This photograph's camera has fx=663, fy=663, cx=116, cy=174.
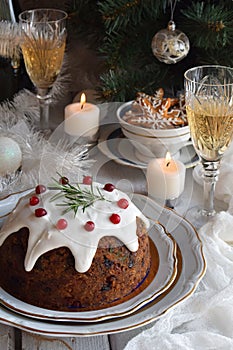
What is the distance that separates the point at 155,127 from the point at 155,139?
1.1 inches

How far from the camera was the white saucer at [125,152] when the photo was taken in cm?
139

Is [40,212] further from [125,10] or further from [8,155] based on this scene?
[125,10]

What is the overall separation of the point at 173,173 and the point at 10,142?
343 mm

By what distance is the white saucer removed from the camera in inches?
54.6

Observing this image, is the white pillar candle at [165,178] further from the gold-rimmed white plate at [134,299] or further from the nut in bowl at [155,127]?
the gold-rimmed white plate at [134,299]

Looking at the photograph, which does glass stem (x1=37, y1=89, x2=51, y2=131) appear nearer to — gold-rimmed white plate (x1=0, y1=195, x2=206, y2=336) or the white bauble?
the white bauble

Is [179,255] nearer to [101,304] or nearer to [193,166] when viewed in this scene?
[101,304]

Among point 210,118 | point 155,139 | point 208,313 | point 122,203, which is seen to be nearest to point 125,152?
point 155,139

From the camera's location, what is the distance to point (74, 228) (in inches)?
38.3

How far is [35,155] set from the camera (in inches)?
55.0

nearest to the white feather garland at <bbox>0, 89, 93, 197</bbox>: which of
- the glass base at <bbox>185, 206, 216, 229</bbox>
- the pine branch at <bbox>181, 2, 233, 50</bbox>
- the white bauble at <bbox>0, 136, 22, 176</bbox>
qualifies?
the white bauble at <bbox>0, 136, 22, 176</bbox>

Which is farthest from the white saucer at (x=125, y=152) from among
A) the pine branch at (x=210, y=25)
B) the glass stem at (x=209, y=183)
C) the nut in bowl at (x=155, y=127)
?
the pine branch at (x=210, y=25)

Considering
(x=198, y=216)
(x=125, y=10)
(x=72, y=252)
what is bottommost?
(x=198, y=216)

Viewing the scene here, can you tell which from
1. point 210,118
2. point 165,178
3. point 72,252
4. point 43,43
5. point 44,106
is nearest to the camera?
point 72,252
